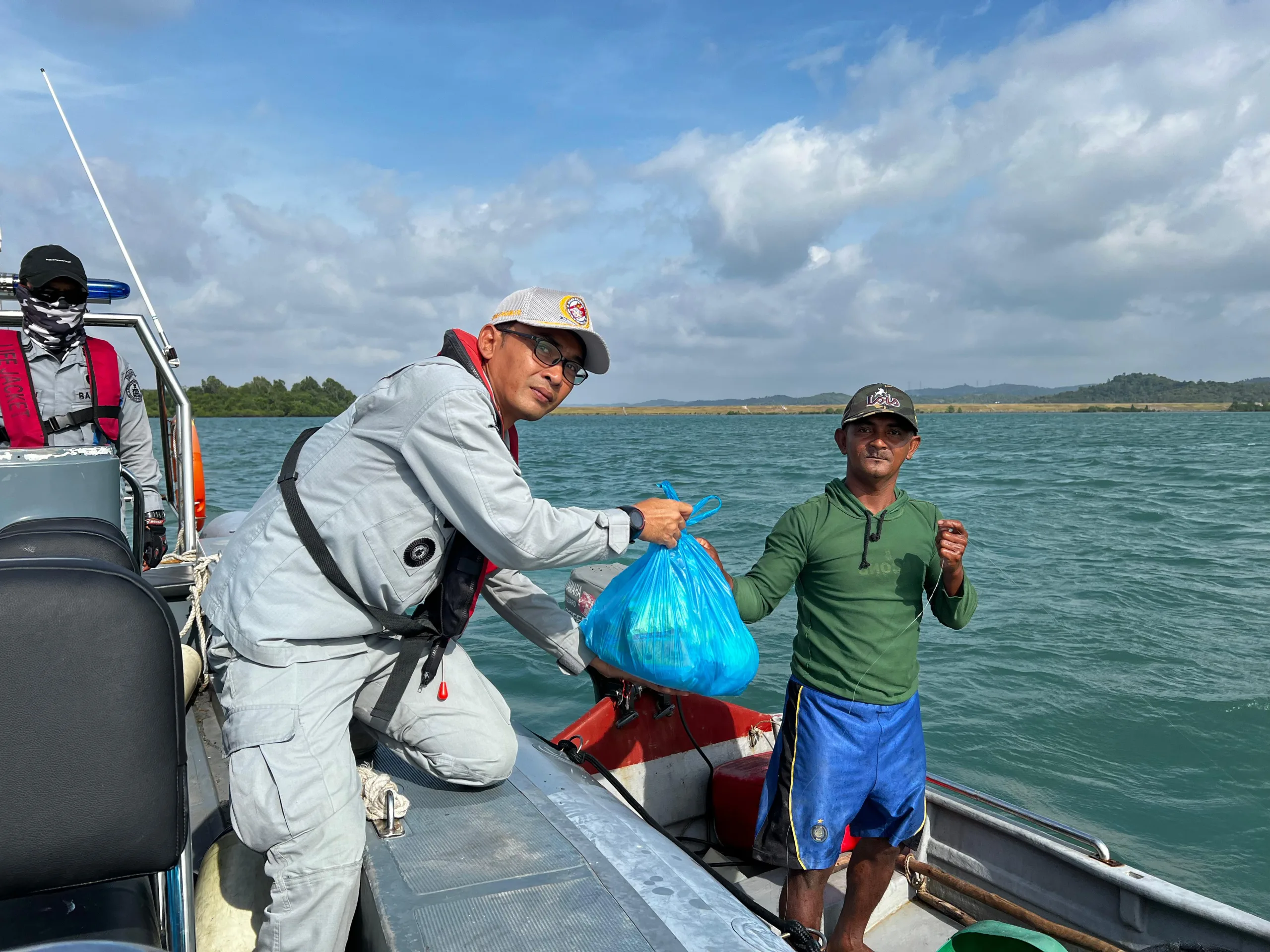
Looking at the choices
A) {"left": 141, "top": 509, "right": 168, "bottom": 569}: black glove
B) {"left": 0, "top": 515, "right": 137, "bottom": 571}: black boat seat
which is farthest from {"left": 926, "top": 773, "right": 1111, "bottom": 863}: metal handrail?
{"left": 141, "top": 509, "right": 168, "bottom": 569}: black glove

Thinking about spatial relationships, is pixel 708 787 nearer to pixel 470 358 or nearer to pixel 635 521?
pixel 635 521

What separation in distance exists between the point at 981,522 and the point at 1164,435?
53.2 meters

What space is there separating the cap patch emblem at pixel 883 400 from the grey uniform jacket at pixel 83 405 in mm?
3508

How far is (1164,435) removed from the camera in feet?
207

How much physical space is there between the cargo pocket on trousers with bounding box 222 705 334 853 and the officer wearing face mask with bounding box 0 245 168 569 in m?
2.64

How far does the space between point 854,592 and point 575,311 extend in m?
1.40

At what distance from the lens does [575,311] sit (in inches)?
97.5

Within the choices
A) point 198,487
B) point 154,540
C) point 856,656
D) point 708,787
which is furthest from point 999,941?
point 198,487

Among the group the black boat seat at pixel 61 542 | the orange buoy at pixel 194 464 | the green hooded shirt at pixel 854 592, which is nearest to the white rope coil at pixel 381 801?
the black boat seat at pixel 61 542

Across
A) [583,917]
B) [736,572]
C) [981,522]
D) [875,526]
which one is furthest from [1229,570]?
[583,917]

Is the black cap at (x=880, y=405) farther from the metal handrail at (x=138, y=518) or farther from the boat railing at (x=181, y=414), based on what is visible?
the boat railing at (x=181, y=414)

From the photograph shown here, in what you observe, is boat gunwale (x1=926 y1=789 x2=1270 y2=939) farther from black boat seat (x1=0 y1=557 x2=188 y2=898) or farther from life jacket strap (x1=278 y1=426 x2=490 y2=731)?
black boat seat (x1=0 y1=557 x2=188 y2=898)

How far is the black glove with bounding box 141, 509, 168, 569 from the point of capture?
4512 mm

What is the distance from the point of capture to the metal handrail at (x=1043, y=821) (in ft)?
10.5
